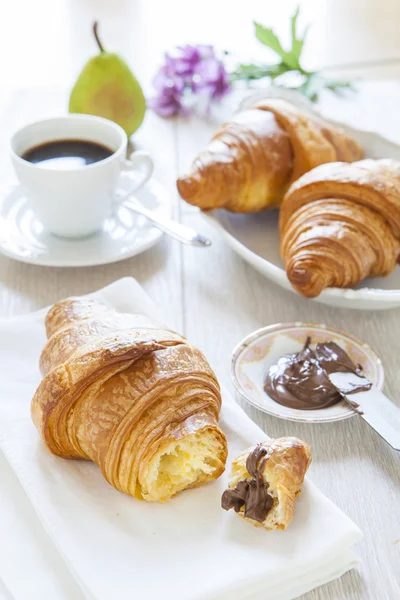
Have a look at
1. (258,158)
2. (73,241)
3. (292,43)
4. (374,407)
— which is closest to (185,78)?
(292,43)

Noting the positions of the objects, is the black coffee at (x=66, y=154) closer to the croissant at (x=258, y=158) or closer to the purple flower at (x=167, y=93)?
the croissant at (x=258, y=158)

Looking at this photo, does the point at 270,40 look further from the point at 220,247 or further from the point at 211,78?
the point at 220,247

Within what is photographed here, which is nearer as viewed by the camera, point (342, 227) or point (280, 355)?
point (280, 355)

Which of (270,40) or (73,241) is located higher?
(270,40)

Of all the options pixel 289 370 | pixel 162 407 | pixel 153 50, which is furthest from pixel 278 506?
pixel 153 50

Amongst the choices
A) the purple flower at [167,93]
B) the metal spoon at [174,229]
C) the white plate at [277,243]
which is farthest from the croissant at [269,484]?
the purple flower at [167,93]

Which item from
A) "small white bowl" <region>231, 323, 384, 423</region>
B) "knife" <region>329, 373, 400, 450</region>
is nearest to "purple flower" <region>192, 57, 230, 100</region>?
"small white bowl" <region>231, 323, 384, 423</region>

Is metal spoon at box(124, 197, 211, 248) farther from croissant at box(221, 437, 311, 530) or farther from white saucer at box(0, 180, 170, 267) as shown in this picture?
croissant at box(221, 437, 311, 530)
